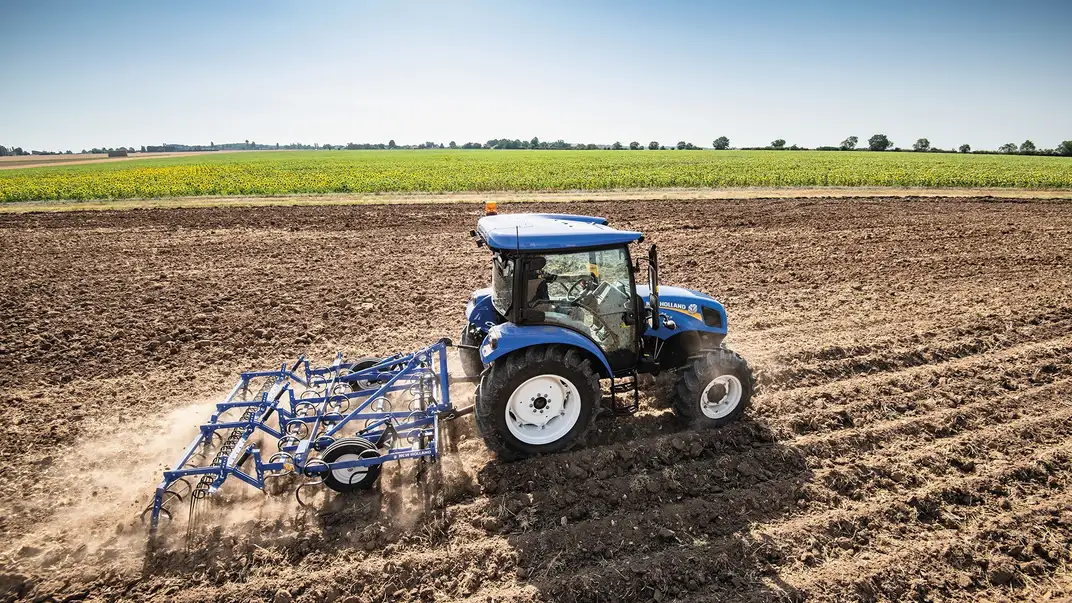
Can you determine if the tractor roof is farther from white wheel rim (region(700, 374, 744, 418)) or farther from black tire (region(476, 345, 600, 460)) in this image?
white wheel rim (region(700, 374, 744, 418))

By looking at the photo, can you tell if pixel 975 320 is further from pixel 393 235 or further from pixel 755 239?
pixel 393 235

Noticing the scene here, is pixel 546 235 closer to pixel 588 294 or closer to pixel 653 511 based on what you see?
pixel 588 294

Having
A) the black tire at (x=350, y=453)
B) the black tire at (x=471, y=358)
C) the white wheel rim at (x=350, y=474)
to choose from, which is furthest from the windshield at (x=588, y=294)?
the white wheel rim at (x=350, y=474)

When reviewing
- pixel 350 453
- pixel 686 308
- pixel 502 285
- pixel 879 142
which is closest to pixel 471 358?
pixel 502 285

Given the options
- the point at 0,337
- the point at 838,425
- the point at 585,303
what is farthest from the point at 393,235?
the point at 838,425

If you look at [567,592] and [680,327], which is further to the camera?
[680,327]

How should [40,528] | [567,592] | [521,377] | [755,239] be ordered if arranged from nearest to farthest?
[567,592], [40,528], [521,377], [755,239]

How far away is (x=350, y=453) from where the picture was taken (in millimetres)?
4355

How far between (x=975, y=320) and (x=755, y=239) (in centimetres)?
639

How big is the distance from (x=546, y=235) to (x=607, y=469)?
206 centimetres

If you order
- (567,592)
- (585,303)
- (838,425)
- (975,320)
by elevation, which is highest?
(585,303)

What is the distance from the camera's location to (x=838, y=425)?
5.37 metres

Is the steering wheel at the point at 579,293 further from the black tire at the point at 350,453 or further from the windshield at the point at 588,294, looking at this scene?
the black tire at the point at 350,453

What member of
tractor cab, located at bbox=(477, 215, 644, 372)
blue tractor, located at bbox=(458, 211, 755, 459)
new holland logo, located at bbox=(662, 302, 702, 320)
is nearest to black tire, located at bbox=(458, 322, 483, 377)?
blue tractor, located at bbox=(458, 211, 755, 459)
